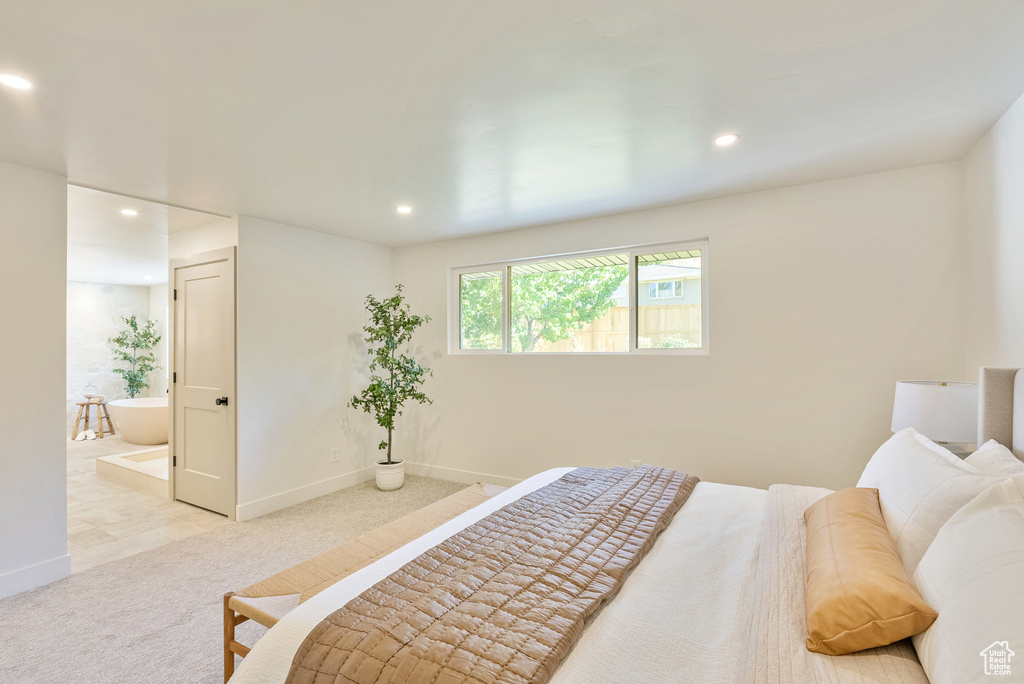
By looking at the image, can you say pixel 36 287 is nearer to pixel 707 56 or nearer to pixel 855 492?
pixel 707 56

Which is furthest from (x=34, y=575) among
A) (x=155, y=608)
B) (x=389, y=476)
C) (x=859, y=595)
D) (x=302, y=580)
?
(x=859, y=595)

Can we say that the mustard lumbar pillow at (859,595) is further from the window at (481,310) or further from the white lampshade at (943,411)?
the window at (481,310)

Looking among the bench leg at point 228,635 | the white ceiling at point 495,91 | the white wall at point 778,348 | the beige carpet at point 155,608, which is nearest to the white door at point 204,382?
the beige carpet at point 155,608

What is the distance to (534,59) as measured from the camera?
69.0 inches

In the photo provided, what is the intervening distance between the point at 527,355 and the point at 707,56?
2846 mm

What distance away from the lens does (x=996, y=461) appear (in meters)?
1.64

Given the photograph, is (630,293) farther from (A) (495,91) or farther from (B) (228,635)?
(B) (228,635)

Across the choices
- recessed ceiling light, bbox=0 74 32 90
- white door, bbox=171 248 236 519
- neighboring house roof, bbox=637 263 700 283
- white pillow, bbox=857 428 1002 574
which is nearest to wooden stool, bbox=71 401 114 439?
white door, bbox=171 248 236 519

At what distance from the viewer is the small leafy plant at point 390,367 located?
4449mm

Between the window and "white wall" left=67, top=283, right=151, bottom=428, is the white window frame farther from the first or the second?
"white wall" left=67, top=283, right=151, bottom=428

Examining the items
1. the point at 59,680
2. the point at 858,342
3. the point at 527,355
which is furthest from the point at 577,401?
the point at 59,680

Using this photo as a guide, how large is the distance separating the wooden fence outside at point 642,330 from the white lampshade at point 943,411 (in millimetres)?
1402

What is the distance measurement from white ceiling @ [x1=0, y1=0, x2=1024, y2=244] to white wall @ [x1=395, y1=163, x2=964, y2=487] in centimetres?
31

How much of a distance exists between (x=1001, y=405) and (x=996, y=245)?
0.92 meters
